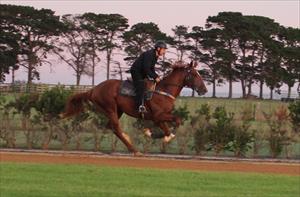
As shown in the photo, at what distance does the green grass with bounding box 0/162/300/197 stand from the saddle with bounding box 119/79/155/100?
203 inches

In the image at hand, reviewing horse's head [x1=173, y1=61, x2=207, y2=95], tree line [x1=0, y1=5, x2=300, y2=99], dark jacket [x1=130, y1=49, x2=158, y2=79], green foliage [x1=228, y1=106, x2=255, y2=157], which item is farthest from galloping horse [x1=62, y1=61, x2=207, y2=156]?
tree line [x1=0, y1=5, x2=300, y2=99]

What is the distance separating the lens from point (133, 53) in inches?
2117

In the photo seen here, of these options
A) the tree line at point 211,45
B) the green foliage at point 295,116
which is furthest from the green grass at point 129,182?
the tree line at point 211,45

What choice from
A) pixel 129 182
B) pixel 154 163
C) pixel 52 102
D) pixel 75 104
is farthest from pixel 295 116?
pixel 75 104

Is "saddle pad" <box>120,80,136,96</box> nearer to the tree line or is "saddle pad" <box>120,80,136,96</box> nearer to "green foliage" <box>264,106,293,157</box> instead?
"green foliage" <box>264,106,293,157</box>

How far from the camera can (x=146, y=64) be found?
8.04 m

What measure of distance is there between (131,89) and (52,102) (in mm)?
18842

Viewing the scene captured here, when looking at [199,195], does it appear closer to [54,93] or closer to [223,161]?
[223,161]

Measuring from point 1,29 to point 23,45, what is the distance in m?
3.17

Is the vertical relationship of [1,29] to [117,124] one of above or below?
above

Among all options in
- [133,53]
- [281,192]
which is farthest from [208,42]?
[281,192]

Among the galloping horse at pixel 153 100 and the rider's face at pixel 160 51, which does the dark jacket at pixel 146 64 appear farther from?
the galloping horse at pixel 153 100

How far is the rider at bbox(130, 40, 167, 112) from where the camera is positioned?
25.6 ft

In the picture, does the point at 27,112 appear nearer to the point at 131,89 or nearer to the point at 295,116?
the point at 295,116
